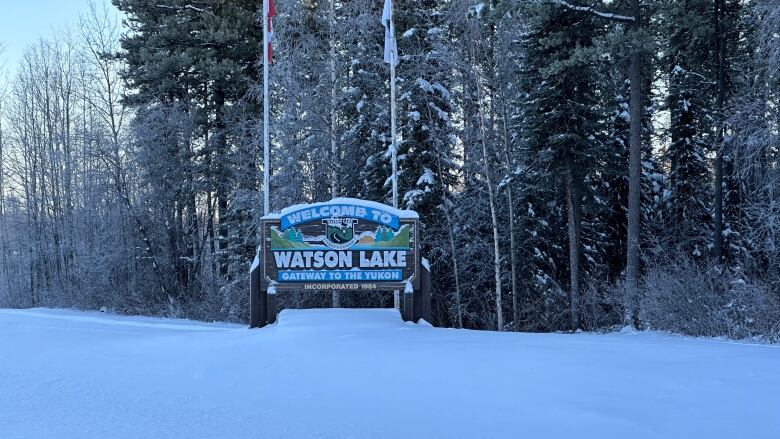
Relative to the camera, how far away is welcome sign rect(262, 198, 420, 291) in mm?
10312

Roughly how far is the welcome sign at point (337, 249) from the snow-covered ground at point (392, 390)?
2907 mm

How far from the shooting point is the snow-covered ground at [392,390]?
158 inches

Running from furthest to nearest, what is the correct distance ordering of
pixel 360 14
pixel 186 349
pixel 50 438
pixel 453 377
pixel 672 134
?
1. pixel 672 134
2. pixel 360 14
3. pixel 186 349
4. pixel 453 377
5. pixel 50 438

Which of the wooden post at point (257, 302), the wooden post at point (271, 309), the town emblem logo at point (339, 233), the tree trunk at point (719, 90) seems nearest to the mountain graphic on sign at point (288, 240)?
the town emblem logo at point (339, 233)

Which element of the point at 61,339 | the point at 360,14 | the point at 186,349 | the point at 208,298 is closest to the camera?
the point at 186,349

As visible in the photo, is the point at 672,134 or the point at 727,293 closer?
Answer: the point at 727,293

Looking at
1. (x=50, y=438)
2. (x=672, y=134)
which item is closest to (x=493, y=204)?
(x=672, y=134)

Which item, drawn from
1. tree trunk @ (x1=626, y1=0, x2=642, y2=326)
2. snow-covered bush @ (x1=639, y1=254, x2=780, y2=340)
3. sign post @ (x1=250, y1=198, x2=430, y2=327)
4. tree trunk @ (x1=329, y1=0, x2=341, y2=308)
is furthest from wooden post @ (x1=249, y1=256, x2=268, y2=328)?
tree trunk @ (x1=626, y1=0, x2=642, y2=326)

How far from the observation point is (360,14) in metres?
19.7

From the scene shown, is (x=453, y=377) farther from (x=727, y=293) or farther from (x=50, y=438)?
(x=727, y=293)

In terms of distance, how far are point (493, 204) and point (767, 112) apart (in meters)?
8.96

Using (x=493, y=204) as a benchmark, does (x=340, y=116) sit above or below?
above

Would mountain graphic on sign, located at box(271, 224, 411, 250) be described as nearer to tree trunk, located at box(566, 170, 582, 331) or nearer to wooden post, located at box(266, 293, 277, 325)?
wooden post, located at box(266, 293, 277, 325)

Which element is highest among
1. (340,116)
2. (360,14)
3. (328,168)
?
(360,14)
